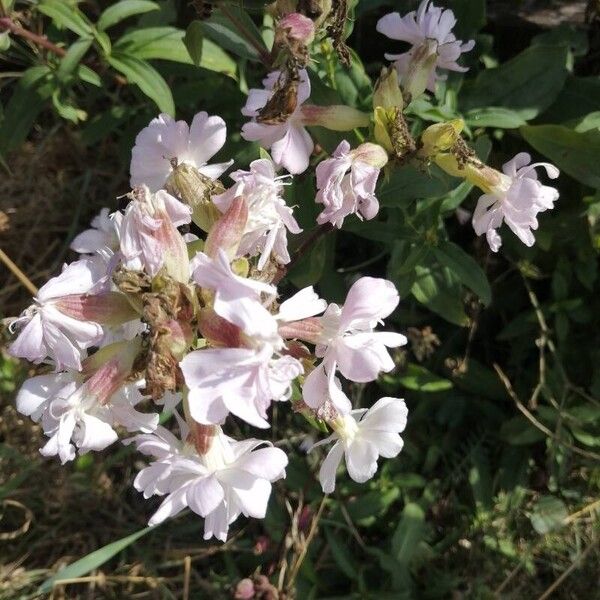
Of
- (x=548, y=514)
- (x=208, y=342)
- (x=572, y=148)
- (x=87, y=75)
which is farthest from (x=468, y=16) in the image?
(x=548, y=514)

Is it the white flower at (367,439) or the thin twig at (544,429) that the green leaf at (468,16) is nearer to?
the thin twig at (544,429)

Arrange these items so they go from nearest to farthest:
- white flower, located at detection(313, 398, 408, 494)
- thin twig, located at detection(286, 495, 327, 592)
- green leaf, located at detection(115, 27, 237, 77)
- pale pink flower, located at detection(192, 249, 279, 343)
→ pale pink flower, located at detection(192, 249, 279, 343)
white flower, located at detection(313, 398, 408, 494)
green leaf, located at detection(115, 27, 237, 77)
thin twig, located at detection(286, 495, 327, 592)

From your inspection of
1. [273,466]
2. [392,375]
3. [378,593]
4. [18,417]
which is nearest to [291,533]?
[378,593]

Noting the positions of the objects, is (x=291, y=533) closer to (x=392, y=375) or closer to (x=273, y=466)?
(x=392, y=375)

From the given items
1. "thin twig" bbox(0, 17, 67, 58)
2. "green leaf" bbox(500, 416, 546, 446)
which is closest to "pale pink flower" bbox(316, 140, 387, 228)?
"thin twig" bbox(0, 17, 67, 58)

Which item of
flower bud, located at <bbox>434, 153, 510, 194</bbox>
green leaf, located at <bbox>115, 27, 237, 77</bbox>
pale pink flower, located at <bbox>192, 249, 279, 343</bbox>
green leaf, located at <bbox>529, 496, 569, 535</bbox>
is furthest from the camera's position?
green leaf, located at <bbox>529, 496, 569, 535</bbox>

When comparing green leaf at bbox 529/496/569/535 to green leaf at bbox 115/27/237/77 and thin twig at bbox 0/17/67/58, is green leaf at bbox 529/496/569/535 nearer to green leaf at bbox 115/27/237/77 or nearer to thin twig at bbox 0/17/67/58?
green leaf at bbox 115/27/237/77
